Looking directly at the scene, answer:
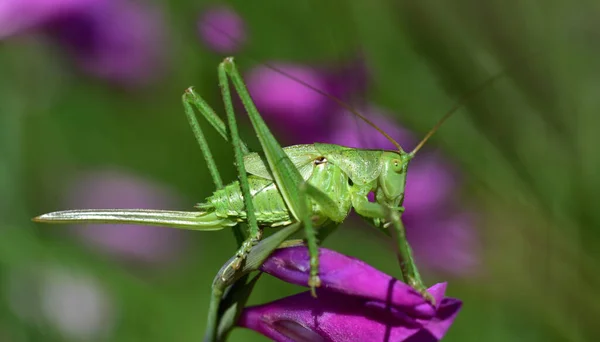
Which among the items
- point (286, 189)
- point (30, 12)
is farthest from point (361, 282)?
point (30, 12)

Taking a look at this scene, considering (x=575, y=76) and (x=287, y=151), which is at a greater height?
(x=575, y=76)

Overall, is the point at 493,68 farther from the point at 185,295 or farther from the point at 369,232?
the point at 185,295

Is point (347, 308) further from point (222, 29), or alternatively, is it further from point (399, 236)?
point (222, 29)

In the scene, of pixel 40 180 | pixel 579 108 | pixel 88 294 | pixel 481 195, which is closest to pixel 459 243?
pixel 481 195

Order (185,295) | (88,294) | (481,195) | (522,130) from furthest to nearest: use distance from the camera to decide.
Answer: (88,294)
(185,295)
(481,195)
(522,130)

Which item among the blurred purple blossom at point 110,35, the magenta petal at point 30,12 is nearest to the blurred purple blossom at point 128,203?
the blurred purple blossom at point 110,35

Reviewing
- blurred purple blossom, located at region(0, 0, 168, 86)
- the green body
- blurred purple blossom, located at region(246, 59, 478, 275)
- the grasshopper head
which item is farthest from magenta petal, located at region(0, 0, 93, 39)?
the grasshopper head
